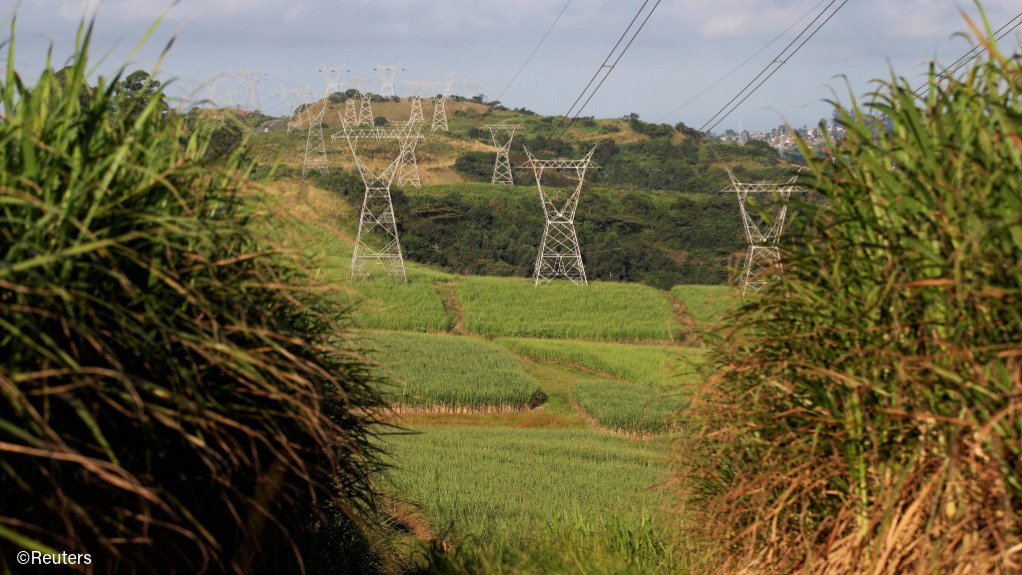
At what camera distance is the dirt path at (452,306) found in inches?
1756

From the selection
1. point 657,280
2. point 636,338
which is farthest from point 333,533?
point 657,280

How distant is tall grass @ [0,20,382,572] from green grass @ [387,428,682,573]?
257 cm

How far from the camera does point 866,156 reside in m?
4.14

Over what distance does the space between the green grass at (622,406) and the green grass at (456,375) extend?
171 centimetres

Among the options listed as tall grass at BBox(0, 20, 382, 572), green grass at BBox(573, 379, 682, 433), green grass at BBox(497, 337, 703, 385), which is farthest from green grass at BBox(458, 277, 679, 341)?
tall grass at BBox(0, 20, 382, 572)

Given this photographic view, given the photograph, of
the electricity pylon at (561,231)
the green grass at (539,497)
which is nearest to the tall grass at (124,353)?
the green grass at (539,497)

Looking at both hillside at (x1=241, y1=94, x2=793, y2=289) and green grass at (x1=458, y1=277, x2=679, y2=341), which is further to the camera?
hillside at (x1=241, y1=94, x2=793, y2=289)

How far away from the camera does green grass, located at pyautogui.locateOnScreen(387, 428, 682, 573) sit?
680 cm

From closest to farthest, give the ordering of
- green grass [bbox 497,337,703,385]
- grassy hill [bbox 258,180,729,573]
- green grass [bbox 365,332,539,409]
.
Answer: grassy hill [bbox 258,180,729,573], green grass [bbox 365,332,539,409], green grass [bbox 497,337,703,385]

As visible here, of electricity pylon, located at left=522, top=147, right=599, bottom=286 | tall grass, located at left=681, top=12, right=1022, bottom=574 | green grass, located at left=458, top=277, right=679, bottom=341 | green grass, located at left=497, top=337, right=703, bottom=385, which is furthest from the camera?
electricity pylon, located at left=522, top=147, right=599, bottom=286

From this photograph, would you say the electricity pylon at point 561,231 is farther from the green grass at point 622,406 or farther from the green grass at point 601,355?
the green grass at point 622,406

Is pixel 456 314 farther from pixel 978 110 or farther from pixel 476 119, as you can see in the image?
pixel 476 119

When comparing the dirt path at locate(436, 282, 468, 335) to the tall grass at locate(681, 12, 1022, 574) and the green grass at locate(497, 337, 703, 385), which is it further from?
the tall grass at locate(681, 12, 1022, 574)

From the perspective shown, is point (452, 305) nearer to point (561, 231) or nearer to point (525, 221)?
point (561, 231)
